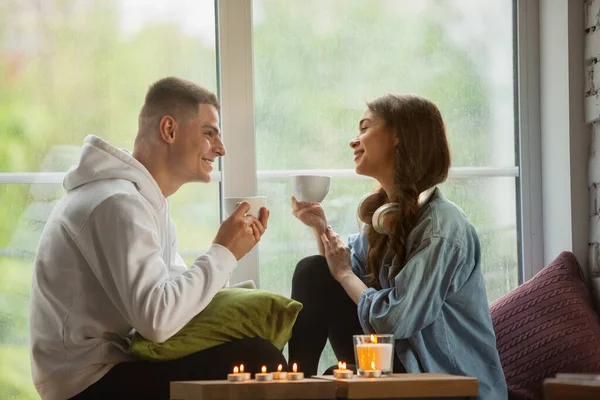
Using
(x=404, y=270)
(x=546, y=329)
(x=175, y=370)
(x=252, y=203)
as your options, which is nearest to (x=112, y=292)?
(x=175, y=370)

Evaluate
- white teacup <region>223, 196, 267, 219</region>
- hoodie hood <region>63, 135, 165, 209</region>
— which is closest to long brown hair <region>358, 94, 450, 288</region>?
white teacup <region>223, 196, 267, 219</region>

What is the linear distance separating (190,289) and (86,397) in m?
0.36

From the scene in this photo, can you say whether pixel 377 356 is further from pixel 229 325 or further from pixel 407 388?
pixel 229 325

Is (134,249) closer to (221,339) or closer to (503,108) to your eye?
(221,339)

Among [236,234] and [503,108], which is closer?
[236,234]

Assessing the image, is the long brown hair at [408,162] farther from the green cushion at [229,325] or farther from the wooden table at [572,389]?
the wooden table at [572,389]

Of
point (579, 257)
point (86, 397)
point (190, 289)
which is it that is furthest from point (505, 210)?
point (86, 397)

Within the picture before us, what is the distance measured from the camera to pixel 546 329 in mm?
2861

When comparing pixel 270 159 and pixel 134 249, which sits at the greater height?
pixel 270 159

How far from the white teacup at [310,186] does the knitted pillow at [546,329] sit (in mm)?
667

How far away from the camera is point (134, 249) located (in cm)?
230

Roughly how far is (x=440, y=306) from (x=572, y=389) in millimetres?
1262

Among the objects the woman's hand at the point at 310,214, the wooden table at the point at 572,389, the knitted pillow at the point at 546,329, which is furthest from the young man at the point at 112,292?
the wooden table at the point at 572,389

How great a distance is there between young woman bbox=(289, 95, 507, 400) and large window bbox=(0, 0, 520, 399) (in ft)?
1.08
